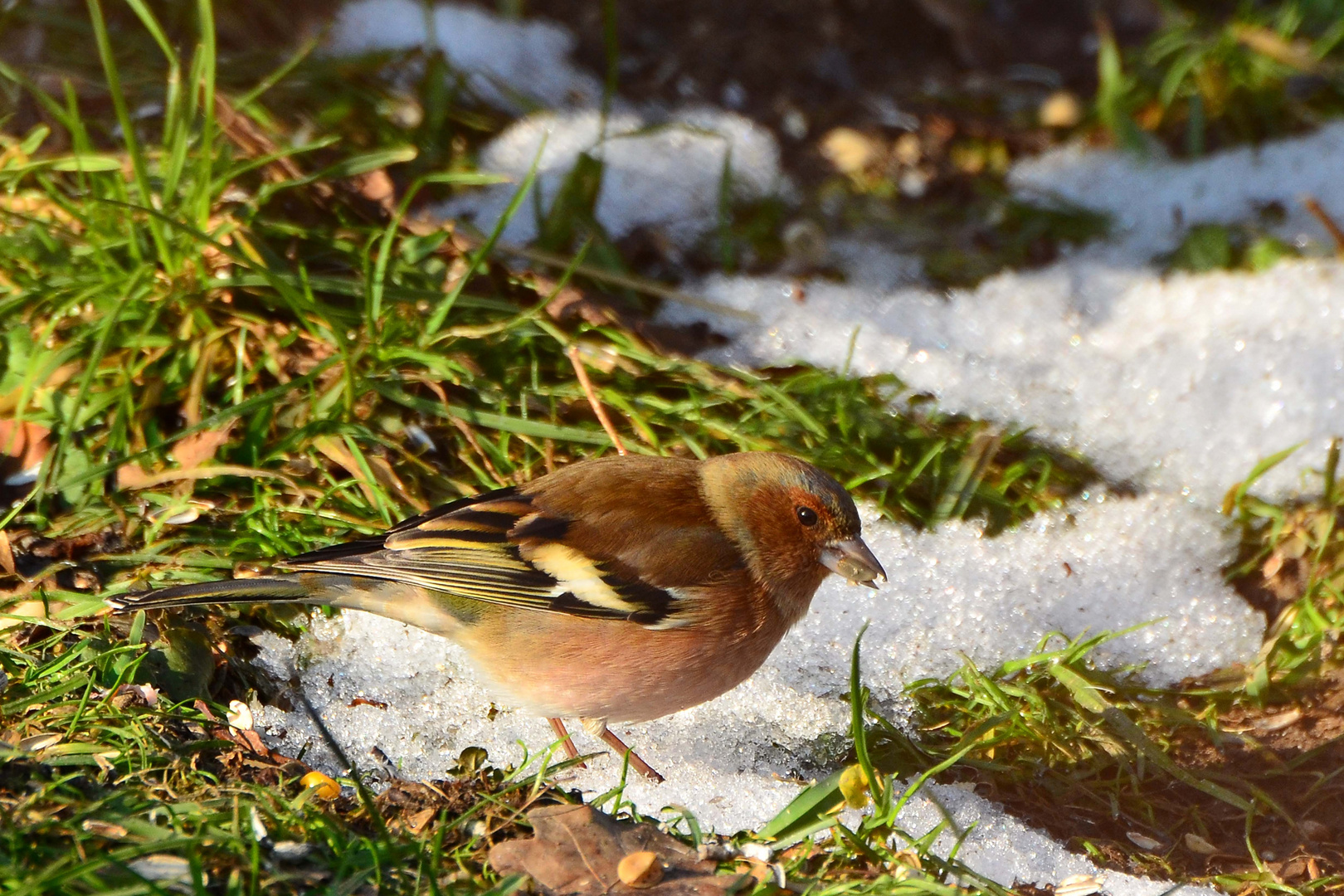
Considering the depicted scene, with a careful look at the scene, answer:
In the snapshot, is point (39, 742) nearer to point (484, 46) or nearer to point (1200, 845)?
point (1200, 845)

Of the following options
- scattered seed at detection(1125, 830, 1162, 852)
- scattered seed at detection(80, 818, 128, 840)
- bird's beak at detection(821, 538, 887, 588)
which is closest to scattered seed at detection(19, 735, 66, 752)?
scattered seed at detection(80, 818, 128, 840)

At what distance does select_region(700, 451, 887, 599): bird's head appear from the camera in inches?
122

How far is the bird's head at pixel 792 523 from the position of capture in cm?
310

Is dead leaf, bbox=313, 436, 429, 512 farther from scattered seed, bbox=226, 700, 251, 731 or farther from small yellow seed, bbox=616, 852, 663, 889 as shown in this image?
small yellow seed, bbox=616, 852, 663, 889

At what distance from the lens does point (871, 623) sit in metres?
3.40

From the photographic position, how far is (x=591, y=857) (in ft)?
8.01

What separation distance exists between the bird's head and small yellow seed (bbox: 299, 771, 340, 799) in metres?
1.11

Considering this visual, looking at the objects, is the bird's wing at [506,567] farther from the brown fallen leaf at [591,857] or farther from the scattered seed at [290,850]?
the scattered seed at [290,850]

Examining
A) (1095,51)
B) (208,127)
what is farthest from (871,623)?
(1095,51)

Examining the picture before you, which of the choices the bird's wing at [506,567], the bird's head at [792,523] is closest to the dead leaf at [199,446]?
the bird's wing at [506,567]

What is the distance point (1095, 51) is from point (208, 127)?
4.20m

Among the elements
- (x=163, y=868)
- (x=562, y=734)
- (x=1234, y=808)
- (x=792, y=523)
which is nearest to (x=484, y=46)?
(x=792, y=523)

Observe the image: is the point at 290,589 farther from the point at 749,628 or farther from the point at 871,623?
the point at 871,623

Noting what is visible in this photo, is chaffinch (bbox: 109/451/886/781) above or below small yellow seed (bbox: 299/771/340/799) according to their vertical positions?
above
